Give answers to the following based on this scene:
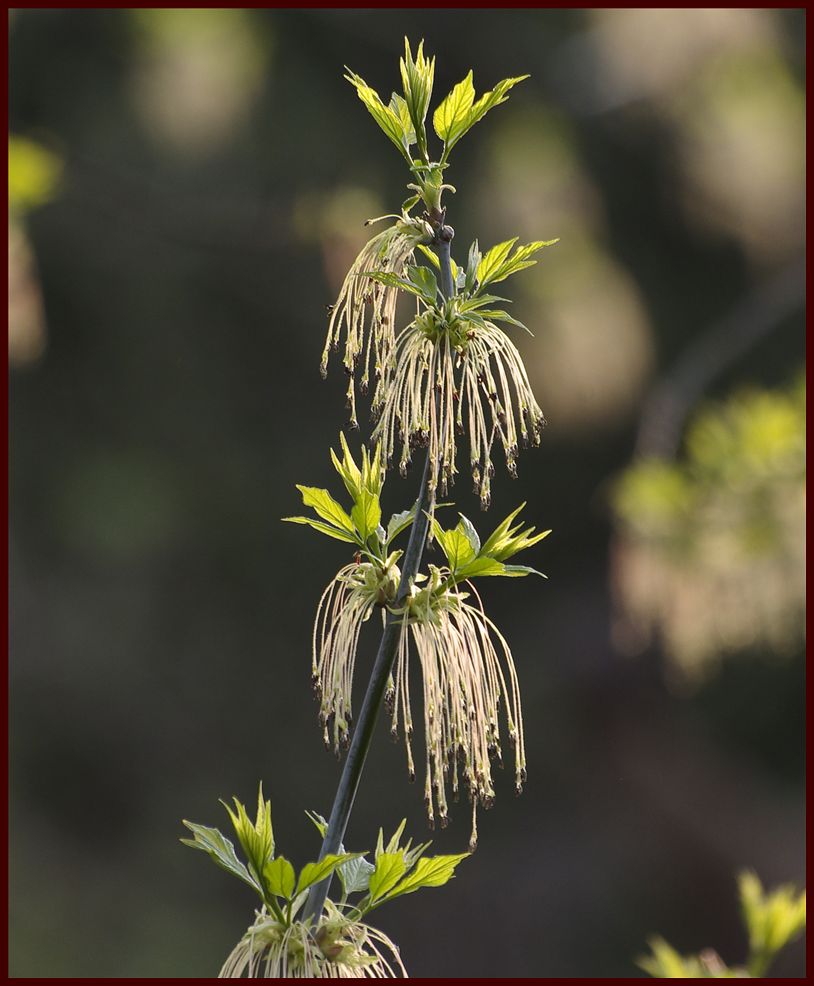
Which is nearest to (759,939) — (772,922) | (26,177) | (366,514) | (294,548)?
(772,922)

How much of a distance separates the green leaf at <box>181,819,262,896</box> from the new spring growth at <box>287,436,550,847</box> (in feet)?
0.23

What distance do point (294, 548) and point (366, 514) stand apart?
142 inches

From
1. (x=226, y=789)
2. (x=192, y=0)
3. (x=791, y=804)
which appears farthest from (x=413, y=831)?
(x=192, y=0)

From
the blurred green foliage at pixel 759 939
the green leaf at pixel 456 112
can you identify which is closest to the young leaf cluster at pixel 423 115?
the green leaf at pixel 456 112

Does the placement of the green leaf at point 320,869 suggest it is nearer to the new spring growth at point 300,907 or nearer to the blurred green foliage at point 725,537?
the new spring growth at point 300,907

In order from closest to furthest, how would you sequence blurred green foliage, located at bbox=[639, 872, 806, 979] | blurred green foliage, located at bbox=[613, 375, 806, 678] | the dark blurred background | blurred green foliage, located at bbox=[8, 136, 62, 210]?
blurred green foliage, located at bbox=[639, 872, 806, 979] < blurred green foliage, located at bbox=[8, 136, 62, 210] < blurred green foliage, located at bbox=[613, 375, 806, 678] < the dark blurred background

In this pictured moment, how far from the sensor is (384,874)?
21.7 inches

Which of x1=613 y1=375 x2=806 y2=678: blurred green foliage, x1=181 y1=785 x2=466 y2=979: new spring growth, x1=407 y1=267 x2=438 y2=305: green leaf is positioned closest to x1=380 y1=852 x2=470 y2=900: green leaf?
x1=181 y1=785 x2=466 y2=979: new spring growth

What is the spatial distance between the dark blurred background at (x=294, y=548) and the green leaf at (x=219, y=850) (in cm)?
264

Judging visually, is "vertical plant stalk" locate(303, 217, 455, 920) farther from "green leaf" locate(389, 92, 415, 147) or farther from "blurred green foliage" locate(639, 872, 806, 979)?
"blurred green foliage" locate(639, 872, 806, 979)

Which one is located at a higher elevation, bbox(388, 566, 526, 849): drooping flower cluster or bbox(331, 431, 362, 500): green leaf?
bbox(331, 431, 362, 500): green leaf

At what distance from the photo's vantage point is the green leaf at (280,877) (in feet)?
1.73

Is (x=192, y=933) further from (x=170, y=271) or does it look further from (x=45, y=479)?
(x=170, y=271)

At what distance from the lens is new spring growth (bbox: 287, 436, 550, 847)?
1.70 feet
